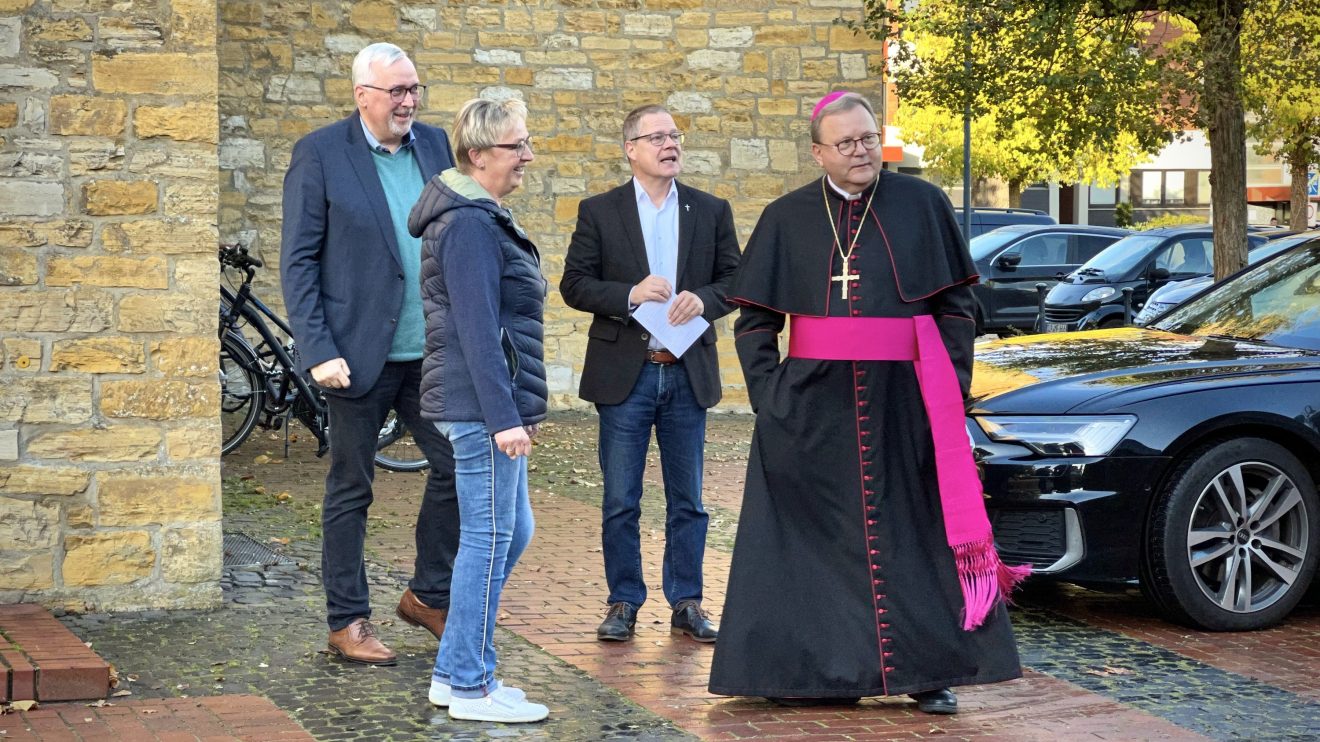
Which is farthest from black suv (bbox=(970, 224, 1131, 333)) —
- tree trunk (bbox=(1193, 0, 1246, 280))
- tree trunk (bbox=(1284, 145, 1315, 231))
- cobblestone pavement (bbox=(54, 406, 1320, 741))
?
cobblestone pavement (bbox=(54, 406, 1320, 741))

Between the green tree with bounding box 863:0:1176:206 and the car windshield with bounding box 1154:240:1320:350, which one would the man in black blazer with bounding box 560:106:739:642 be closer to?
the car windshield with bounding box 1154:240:1320:350

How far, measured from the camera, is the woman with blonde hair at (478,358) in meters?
5.04

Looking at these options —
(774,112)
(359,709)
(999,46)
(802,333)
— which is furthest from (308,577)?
(999,46)

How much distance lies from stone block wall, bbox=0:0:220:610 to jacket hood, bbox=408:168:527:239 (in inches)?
65.7

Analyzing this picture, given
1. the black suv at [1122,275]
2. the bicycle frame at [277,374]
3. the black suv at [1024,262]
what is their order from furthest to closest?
the black suv at [1024,262] < the black suv at [1122,275] < the bicycle frame at [277,374]

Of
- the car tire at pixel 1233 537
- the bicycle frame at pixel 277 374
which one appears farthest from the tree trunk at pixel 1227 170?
the car tire at pixel 1233 537

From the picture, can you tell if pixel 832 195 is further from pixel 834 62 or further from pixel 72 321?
pixel 834 62

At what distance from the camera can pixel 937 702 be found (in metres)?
5.39

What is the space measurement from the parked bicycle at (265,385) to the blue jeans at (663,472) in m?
4.19

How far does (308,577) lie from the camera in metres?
7.32

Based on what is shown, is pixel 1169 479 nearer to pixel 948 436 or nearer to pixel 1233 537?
pixel 1233 537

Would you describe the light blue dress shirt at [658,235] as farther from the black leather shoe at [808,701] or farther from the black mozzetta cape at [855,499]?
the black leather shoe at [808,701]

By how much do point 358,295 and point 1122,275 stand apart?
52.9ft

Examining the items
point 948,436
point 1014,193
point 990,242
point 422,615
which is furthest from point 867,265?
point 1014,193
